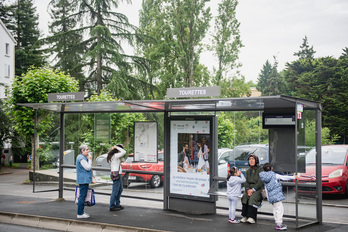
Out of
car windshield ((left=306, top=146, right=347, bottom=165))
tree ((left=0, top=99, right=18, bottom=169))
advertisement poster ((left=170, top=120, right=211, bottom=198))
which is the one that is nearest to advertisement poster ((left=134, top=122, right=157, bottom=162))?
advertisement poster ((left=170, top=120, right=211, bottom=198))

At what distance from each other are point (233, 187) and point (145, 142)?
3134 millimetres

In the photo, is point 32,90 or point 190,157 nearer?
point 190,157

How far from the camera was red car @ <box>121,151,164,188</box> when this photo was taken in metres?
11.5

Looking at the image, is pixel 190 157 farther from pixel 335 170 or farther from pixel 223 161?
pixel 335 170

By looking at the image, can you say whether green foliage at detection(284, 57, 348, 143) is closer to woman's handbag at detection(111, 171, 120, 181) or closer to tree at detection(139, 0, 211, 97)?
tree at detection(139, 0, 211, 97)

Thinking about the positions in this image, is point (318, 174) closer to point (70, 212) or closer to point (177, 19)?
point (70, 212)

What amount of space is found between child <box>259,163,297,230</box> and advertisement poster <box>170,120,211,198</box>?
190 centimetres

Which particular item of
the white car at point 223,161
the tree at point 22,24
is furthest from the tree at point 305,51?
the white car at point 223,161

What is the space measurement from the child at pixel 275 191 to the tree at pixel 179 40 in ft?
99.5

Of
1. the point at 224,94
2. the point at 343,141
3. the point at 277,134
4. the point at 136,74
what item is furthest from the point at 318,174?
the point at 343,141

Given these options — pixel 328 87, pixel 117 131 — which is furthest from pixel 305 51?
pixel 117 131

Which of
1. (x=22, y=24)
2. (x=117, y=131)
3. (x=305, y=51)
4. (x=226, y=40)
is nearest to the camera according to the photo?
(x=117, y=131)

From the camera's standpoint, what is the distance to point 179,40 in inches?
1545

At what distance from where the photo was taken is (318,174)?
9.38 meters
